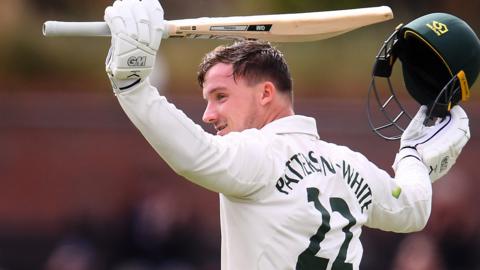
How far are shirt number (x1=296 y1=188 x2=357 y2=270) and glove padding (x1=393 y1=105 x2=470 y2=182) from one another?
55 cm

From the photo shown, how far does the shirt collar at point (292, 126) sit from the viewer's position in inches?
157

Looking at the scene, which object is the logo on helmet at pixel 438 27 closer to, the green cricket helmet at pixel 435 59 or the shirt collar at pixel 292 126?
the green cricket helmet at pixel 435 59

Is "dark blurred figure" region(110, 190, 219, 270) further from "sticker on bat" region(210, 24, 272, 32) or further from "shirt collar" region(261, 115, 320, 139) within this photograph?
"sticker on bat" region(210, 24, 272, 32)

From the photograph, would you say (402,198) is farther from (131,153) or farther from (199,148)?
(131,153)

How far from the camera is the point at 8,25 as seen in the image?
1167cm

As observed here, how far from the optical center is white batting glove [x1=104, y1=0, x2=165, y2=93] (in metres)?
3.47

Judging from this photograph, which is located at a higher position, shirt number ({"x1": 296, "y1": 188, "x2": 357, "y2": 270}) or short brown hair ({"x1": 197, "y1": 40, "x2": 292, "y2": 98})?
short brown hair ({"x1": 197, "y1": 40, "x2": 292, "y2": 98})

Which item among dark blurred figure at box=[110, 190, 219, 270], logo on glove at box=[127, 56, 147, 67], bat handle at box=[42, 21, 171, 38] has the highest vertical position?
bat handle at box=[42, 21, 171, 38]

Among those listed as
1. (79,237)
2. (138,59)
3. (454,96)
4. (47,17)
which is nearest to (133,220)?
(79,237)

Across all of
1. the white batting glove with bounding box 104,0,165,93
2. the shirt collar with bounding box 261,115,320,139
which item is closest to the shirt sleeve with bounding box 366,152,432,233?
the shirt collar with bounding box 261,115,320,139

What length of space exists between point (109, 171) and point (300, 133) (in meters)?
7.06

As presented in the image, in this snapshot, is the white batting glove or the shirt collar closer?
the white batting glove

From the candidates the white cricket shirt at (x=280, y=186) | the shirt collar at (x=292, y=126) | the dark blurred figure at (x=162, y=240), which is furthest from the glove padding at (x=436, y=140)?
the dark blurred figure at (x=162, y=240)

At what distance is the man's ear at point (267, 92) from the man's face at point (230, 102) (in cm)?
2
